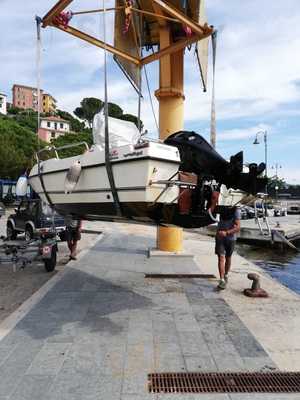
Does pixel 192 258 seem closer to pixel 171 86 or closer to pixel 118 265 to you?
pixel 118 265

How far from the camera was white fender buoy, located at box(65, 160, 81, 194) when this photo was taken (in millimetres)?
6918

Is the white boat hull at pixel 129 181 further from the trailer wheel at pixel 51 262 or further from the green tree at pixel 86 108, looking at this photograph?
the green tree at pixel 86 108

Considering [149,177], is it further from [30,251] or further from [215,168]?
[30,251]

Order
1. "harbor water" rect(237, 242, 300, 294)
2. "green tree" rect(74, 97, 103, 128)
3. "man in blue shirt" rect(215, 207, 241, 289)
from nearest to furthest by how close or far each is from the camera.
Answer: "man in blue shirt" rect(215, 207, 241, 289)
"harbor water" rect(237, 242, 300, 294)
"green tree" rect(74, 97, 103, 128)

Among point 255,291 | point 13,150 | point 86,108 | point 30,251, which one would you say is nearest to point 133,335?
point 255,291

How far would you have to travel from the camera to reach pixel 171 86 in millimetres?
11492

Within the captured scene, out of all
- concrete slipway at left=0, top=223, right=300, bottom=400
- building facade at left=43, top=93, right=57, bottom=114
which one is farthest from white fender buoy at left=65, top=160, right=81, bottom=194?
building facade at left=43, top=93, right=57, bottom=114

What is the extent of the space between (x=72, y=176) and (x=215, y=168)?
91.9 inches

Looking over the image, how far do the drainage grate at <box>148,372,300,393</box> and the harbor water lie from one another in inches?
292

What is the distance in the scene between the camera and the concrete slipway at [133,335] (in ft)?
13.7

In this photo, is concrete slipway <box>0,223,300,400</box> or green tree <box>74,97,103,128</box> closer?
concrete slipway <box>0,223,300,400</box>

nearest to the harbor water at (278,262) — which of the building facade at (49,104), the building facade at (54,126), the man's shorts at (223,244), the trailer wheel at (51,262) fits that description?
the man's shorts at (223,244)

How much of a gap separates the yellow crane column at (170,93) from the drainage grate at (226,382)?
7.22 m

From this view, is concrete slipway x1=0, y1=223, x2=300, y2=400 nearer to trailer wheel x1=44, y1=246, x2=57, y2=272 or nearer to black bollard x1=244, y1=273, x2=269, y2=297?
black bollard x1=244, y1=273, x2=269, y2=297
